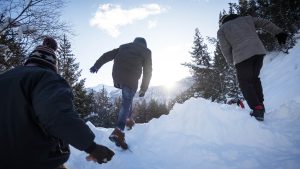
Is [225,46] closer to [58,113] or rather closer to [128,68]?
[128,68]

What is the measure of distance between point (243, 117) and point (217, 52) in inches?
1166

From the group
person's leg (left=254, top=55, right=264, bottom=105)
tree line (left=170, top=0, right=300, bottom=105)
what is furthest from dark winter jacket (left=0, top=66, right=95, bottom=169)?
tree line (left=170, top=0, right=300, bottom=105)

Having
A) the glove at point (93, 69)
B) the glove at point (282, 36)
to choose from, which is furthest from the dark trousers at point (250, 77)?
the glove at point (93, 69)

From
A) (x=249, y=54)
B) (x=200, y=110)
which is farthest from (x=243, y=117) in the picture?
(x=249, y=54)

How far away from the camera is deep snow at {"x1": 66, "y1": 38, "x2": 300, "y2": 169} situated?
3.27 metres

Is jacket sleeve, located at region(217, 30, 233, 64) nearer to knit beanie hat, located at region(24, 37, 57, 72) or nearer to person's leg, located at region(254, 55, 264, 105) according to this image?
person's leg, located at region(254, 55, 264, 105)

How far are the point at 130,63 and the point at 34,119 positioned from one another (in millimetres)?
3277

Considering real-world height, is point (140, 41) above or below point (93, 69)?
above

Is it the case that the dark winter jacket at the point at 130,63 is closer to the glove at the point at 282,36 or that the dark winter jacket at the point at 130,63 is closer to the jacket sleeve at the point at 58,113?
the glove at the point at 282,36

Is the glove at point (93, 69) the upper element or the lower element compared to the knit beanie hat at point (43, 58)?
lower

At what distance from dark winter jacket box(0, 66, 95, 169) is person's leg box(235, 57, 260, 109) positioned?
3.72 metres

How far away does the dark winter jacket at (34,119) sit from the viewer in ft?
5.53

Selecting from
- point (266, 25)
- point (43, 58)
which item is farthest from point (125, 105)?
point (266, 25)

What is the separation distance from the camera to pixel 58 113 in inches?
66.1
